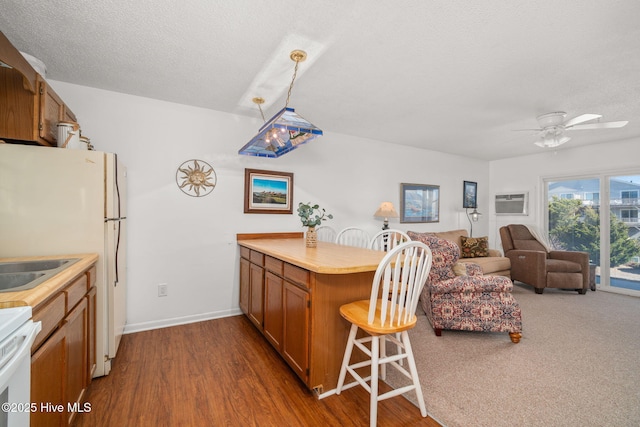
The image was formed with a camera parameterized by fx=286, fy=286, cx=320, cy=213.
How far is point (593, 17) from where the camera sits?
1708mm

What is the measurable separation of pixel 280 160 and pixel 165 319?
221 centimetres

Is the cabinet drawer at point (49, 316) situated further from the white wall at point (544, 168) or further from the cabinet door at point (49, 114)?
the white wall at point (544, 168)

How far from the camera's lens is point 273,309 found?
230 cm

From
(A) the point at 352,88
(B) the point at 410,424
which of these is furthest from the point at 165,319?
(A) the point at 352,88

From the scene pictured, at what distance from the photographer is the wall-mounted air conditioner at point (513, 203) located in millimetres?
5516

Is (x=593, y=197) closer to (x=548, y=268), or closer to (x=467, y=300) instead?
(x=548, y=268)

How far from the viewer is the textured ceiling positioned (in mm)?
1688

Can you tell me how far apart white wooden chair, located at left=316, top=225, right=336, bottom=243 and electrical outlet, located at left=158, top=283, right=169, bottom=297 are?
189 cm

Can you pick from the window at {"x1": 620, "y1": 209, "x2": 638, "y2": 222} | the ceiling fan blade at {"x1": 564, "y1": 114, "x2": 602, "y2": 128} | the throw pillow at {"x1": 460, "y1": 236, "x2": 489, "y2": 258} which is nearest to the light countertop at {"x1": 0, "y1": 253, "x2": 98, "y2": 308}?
the ceiling fan blade at {"x1": 564, "y1": 114, "x2": 602, "y2": 128}

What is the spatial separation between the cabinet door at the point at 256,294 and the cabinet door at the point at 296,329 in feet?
1.77

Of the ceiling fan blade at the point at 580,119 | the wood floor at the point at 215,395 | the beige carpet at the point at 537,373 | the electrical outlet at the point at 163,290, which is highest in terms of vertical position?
the ceiling fan blade at the point at 580,119

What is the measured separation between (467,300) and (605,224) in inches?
149

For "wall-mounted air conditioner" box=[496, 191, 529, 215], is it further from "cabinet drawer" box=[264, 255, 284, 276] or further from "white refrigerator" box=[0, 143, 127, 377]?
"white refrigerator" box=[0, 143, 127, 377]

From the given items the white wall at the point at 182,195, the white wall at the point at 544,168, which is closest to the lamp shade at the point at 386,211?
the white wall at the point at 182,195
